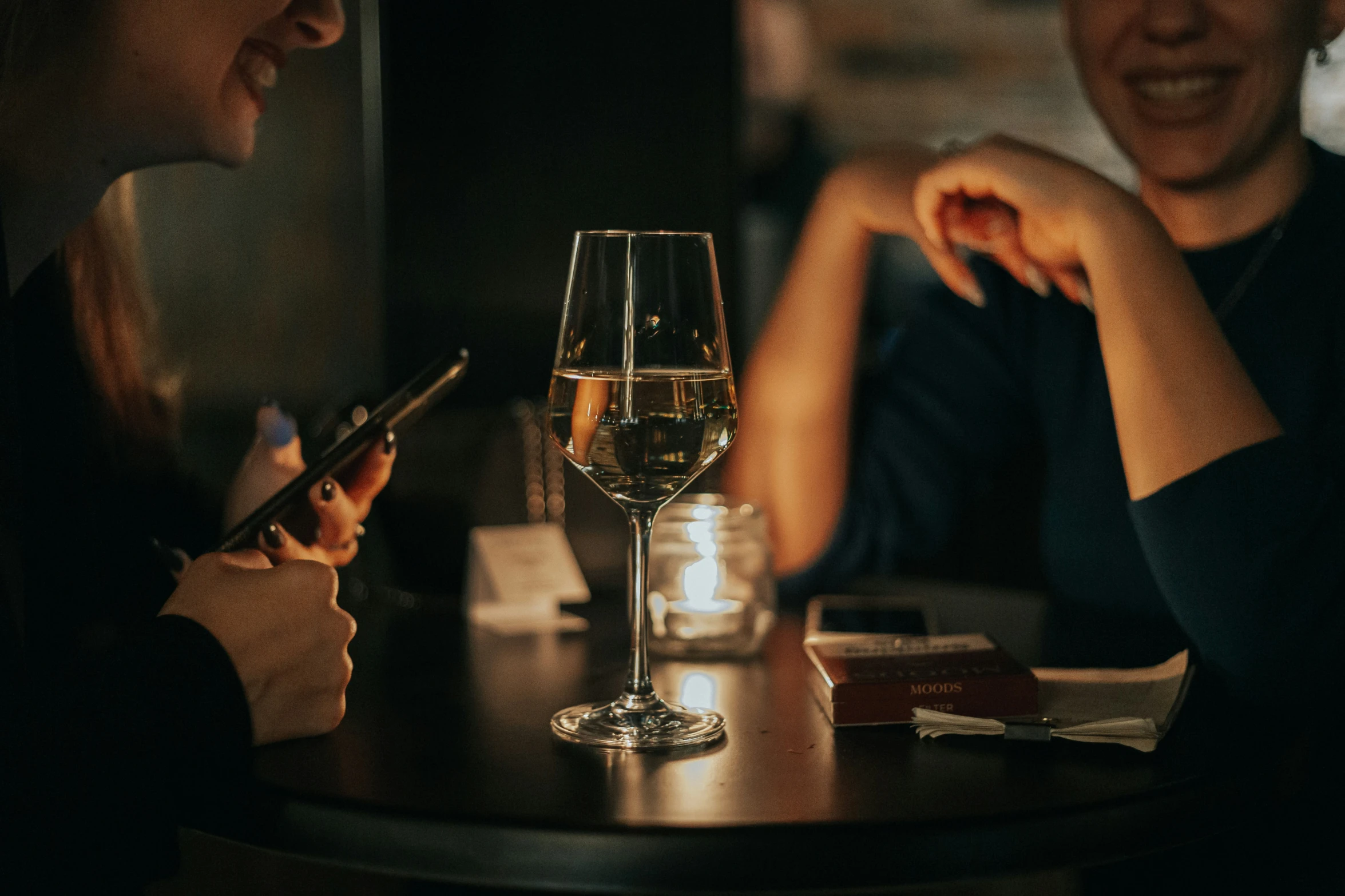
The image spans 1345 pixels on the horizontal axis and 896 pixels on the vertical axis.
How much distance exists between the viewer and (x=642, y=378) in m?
0.73

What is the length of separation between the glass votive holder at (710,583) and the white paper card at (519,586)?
0.40ft

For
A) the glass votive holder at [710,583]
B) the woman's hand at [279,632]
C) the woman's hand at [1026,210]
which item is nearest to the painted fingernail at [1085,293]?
the woman's hand at [1026,210]

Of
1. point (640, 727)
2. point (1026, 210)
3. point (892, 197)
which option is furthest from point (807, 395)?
point (640, 727)

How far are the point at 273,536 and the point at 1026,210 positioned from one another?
2.06ft

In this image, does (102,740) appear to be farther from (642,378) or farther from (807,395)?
(807,395)

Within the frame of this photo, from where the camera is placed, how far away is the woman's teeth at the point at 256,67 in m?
1.03

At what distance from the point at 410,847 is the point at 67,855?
0.21 m

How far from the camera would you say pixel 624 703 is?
0.78m

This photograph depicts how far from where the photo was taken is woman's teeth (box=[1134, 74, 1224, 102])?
47.5 inches

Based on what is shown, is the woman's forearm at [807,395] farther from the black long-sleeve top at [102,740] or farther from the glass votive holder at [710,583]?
the black long-sleeve top at [102,740]

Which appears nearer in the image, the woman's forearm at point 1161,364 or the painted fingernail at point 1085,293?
the woman's forearm at point 1161,364

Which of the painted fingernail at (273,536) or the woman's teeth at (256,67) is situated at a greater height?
the woman's teeth at (256,67)

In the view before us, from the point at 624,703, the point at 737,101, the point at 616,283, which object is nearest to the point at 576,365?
the point at 616,283

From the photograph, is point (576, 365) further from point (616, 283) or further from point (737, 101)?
point (737, 101)
